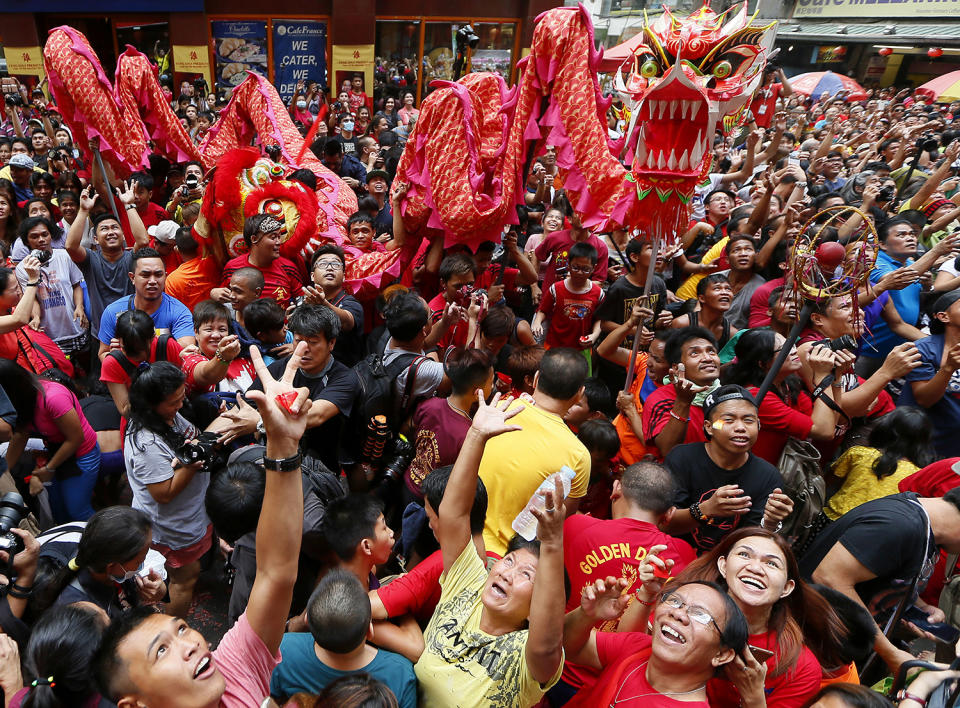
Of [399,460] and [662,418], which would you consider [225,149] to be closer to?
[399,460]

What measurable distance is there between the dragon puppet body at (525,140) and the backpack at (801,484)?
4.33 ft

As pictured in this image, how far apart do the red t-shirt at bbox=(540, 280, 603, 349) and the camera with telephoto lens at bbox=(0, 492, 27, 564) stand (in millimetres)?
2961

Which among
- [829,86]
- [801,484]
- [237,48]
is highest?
[829,86]

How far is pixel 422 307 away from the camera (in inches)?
120

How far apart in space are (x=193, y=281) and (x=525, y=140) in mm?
2377

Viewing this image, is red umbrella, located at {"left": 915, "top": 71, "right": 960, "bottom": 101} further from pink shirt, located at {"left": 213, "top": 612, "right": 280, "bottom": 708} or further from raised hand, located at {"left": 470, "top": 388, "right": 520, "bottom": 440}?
pink shirt, located at {"left": 213, "top": 612, "right": 280, "bottom": 708}

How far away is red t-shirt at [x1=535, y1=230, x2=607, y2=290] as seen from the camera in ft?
15.0

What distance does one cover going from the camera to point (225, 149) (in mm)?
5898

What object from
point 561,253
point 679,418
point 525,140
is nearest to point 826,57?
point 561,253

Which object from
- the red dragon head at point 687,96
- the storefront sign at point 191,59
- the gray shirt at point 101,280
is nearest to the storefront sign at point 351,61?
the storefront sign at point 191,59

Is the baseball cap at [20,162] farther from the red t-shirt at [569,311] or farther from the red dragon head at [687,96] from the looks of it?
the red dragon head at [687,96]

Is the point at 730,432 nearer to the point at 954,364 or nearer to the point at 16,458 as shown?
the point at 954,364

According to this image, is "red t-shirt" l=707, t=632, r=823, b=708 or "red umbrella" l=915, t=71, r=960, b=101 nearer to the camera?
"red t-shirt" l=707, t=632, r=823, b=708

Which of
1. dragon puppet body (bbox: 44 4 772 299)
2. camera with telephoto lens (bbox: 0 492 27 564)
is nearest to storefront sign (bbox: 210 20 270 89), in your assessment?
dragon puppet body (bbox: 44 4 772 299)
